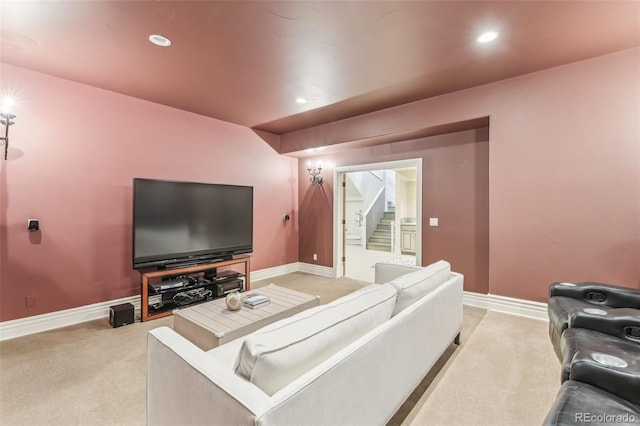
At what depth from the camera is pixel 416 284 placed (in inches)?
77.2

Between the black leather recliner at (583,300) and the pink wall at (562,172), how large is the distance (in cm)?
92

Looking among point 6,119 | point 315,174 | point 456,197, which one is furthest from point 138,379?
point 315,174

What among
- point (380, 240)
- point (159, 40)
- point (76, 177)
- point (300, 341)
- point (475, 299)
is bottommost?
point (475, 299)

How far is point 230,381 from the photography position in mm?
985

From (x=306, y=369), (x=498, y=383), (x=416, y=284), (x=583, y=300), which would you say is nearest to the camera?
(x=306, y=369)

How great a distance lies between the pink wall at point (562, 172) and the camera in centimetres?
274

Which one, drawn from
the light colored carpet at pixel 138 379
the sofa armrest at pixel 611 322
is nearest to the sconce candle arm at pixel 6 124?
the light colored carpet at pixel 138 379

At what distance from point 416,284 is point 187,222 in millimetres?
3076

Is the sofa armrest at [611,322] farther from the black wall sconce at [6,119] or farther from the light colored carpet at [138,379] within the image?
the black wall sconce at [6,119]

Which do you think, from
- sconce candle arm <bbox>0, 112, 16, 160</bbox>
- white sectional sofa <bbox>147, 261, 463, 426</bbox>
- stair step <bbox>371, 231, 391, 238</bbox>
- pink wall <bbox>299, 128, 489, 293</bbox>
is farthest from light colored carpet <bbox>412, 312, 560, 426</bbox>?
stair step <bbox>371, 231, 391, 238</bbox>

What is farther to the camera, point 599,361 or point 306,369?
point 599,361

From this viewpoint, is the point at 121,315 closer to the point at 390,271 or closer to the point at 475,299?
the point at 390,271

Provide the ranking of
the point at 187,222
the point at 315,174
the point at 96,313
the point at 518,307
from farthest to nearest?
1. the point at 315,174
2. the point at 187,222
3. the point at 96,313
4. the point at 518,307

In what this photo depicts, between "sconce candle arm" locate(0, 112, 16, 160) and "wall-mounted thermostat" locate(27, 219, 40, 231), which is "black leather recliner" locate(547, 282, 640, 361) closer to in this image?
"wall-mounted thermostat" locate(27, 219, 40, 231)
